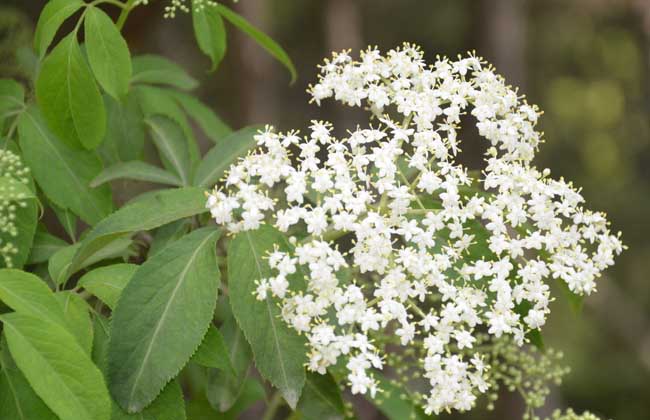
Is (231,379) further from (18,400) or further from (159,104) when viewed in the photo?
(159,104)

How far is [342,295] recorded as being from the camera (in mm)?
1993

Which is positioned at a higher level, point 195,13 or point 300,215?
point 195,13

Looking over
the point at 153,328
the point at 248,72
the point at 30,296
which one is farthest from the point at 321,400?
the point at 248,72

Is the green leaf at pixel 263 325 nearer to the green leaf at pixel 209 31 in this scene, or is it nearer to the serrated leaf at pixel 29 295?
the serrated leaf at pixel 29 295

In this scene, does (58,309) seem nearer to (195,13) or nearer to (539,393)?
(195,13)

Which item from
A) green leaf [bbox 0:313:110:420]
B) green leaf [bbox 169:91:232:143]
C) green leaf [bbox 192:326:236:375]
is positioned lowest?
green leaf [bbox 0:313:110:420]

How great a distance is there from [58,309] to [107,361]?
6.3 inches

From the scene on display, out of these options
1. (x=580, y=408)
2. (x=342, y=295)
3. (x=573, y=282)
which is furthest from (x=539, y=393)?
(x=580, y=408)

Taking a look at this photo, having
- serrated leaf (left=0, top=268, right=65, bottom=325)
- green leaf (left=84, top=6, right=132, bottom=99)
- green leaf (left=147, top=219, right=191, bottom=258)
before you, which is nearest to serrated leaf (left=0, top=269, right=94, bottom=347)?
serrated leaf (left=0, top=268, right=65, bottom=325)

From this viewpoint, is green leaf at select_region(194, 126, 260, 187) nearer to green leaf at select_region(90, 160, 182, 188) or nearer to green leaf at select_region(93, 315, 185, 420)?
green leaf at select_region(90, 160, 182, 188)

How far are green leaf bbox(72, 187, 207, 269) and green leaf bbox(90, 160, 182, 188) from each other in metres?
0.42

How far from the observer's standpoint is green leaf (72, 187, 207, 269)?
2025 mm

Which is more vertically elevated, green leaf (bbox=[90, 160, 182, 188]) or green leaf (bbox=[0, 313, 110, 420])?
green leaf (bbox=[90, 160, 182, 188])

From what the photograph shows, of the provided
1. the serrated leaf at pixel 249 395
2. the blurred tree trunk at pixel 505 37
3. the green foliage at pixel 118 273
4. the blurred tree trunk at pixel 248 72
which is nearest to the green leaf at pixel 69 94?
the green foliage at pixel 118 273
